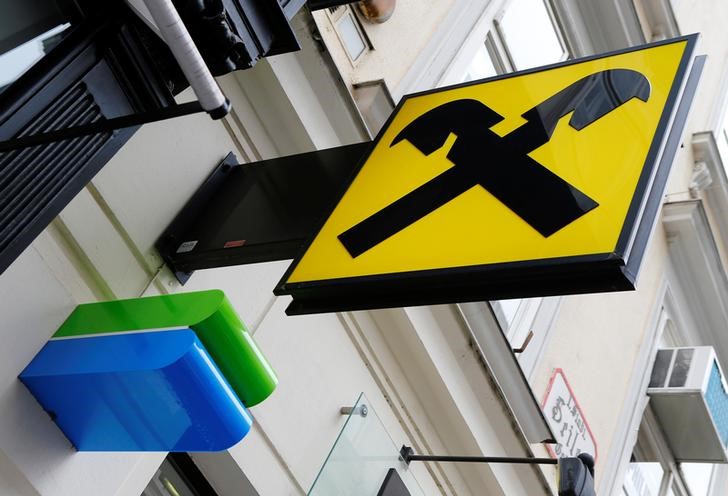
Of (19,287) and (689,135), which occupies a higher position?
(689,135)

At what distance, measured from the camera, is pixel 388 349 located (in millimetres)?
4633

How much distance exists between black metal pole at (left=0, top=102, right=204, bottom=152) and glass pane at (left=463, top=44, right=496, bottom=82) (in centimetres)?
380

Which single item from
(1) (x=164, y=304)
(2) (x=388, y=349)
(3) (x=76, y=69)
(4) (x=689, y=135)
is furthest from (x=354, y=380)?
(4) (x=689, y=135)

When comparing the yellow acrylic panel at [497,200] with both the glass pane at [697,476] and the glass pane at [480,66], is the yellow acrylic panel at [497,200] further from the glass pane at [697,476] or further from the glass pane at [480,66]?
the glass pane at [697,476]

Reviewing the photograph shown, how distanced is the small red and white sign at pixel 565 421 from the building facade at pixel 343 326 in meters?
0.02

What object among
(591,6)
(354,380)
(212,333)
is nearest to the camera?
(212,333)

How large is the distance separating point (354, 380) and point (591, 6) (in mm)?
4972

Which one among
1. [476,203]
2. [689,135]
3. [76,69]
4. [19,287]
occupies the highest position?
[689,135]

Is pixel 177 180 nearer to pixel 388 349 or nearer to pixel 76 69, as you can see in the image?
pixel 76 69

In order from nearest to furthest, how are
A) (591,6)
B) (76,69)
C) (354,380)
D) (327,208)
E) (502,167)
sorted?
(76,69)
(502,167)
(327,208)
(354,380)
(591,6)

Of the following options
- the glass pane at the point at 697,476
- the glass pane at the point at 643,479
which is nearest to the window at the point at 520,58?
the glass pane at the point at 643,479

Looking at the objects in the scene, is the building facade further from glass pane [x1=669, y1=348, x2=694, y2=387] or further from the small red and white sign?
glass pane [x1=669, y1=348, x2=694, y2=387]

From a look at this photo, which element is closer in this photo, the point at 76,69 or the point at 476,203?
the point at 76,69

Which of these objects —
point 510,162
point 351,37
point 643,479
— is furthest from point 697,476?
point 510,162
